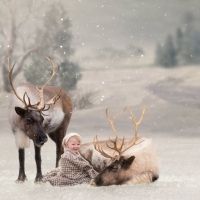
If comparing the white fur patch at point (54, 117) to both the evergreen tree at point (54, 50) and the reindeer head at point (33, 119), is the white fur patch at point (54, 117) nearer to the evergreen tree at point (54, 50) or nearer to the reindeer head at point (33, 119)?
the reindeer head at point (33, 119)

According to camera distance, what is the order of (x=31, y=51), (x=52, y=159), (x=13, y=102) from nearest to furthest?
(x=13, y=102), (x=52, y=159), (x=31, y=51)

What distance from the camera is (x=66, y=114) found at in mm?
5824

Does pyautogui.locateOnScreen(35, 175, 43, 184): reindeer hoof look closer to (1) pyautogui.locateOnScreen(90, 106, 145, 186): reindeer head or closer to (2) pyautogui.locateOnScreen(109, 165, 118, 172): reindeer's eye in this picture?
(1) pyautogui.locateOnScreen(90, 106, 145, 186): reindeer head

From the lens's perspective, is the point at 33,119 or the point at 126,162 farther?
the point at 33,119

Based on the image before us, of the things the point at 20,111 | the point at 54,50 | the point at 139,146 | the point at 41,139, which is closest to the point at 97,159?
the point at 139,146

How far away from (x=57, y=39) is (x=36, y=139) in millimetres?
6418

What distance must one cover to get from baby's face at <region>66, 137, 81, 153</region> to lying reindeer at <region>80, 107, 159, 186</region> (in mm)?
210

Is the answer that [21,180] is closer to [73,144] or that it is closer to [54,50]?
[73,144]

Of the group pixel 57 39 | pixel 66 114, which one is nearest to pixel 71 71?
pixel 57 39

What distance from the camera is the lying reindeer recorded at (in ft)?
14.7

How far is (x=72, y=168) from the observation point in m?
4.75

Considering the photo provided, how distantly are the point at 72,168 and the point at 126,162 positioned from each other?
0.53 metres

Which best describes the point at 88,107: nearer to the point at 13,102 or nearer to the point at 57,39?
the point at 57,39

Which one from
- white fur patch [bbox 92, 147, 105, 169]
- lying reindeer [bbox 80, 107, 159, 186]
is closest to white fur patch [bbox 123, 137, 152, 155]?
lying reindeer [bbox 80, 107, 159, 186]
